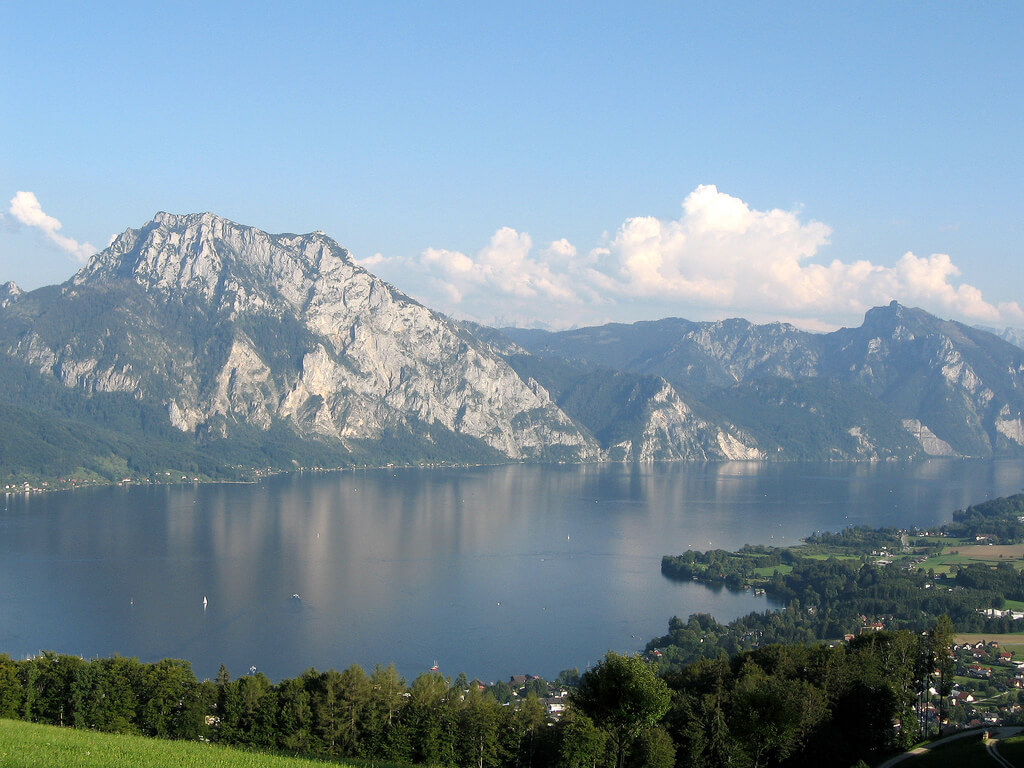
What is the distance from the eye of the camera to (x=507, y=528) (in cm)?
10544

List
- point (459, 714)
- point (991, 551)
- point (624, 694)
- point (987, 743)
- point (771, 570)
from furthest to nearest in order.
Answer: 1. point (991, 551)
2. point (771, 570)
3. point (459, 714)
4. point (987, 743)
5. point (624, 694)

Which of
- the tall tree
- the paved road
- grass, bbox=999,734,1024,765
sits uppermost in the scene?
the tall tree

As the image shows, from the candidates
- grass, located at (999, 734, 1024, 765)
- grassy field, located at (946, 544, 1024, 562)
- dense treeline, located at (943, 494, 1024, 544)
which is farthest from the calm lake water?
grass, located at (999, 734, 1024, 765)

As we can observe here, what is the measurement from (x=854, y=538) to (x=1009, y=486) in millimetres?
80075

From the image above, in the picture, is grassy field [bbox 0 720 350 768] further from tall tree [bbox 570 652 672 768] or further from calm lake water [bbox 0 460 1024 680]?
calm lake water [bbox 0 460 1024 680]

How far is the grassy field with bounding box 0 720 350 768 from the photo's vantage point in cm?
1623

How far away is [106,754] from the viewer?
1767 cm

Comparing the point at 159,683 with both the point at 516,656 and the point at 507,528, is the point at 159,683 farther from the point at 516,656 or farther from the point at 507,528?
the point at 507,528

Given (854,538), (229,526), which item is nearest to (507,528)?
(229,526)

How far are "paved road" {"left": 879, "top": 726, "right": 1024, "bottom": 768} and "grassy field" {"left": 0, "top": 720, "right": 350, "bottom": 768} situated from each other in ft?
54.4

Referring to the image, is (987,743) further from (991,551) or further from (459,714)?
(991,551)

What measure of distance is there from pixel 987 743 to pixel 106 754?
2225cm

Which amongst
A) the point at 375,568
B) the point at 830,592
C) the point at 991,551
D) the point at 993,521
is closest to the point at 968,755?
the point at 830,592

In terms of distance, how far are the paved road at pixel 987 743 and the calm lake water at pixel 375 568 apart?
2639 cm
